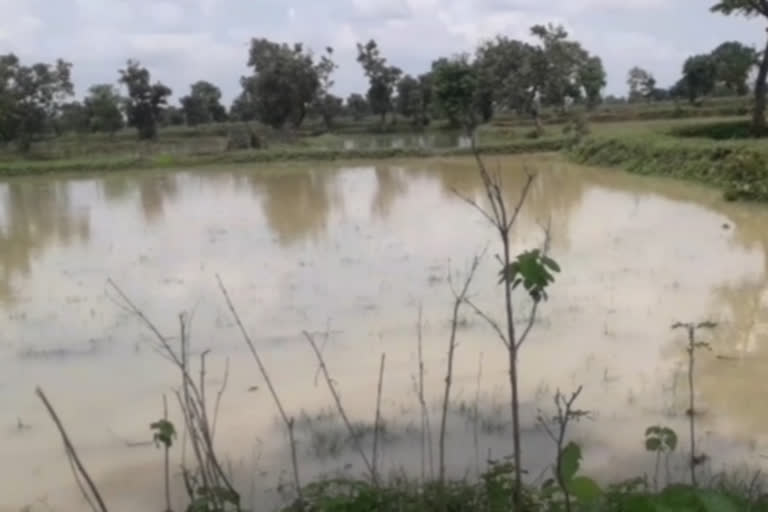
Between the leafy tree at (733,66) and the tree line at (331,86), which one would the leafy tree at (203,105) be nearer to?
the tree line at (331,86)

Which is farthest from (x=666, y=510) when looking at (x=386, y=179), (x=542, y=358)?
(x=386, y=179)

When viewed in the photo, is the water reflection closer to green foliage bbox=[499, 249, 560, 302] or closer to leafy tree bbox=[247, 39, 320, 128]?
green foliage bbox=[499, 249, 560, 302]

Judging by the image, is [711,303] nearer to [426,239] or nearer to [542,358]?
[542,358]

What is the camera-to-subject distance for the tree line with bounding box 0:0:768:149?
36250 millimetres

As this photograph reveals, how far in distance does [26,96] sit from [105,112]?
7.44 metres

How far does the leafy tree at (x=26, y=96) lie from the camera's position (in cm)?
4128

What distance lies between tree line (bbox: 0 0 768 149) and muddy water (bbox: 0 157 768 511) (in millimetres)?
19124

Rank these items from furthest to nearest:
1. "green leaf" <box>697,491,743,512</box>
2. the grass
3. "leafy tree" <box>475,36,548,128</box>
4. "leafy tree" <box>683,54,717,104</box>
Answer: "leafy tree" <box>683,54,717,104</box> → "leafy tree" <box>475,36,548,128</box> → the grass → "green leaf" <box>697,491,743,512</box>

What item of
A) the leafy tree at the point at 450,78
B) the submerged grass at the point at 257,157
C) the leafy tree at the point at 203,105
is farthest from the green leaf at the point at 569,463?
the leafy tree at the point at 203,105

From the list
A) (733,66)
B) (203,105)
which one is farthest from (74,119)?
(733,66)

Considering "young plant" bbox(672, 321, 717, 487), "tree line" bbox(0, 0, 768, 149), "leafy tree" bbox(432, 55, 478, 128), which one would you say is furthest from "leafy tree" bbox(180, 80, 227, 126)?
"young plant" bbox(672, 321, 717, 487)

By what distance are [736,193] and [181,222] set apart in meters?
10.5

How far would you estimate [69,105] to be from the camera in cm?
4997

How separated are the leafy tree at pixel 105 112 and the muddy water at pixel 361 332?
33.8 m
